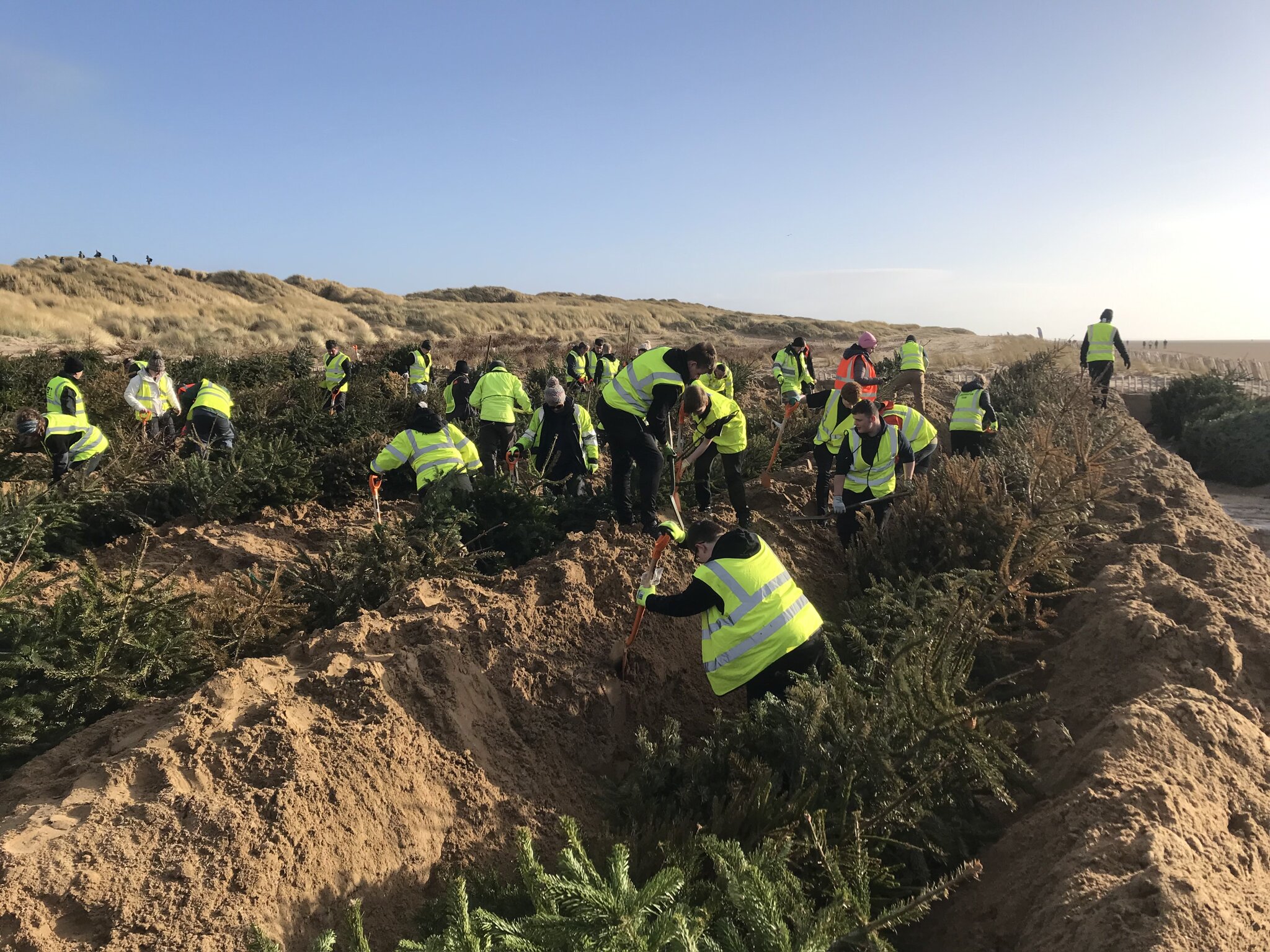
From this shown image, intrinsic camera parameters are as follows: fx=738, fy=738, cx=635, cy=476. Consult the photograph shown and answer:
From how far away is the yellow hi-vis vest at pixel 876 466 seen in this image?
6098mm

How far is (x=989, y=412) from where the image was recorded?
8477 millimetres

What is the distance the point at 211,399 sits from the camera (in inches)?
328

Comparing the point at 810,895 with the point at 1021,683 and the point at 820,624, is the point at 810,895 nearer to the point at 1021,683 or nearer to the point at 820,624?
the point at 820,624

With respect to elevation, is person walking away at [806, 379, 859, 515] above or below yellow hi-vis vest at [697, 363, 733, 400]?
below

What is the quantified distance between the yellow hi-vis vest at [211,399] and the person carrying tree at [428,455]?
11.3 ft

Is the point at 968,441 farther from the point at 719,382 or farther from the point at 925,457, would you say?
the point at 719,382

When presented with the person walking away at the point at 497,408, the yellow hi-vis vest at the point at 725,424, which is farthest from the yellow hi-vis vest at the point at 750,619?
the person walking away at the point at 497,408

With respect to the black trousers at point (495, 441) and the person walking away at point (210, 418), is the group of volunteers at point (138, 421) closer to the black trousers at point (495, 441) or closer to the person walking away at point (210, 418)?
the person walking away at point (210, 418)

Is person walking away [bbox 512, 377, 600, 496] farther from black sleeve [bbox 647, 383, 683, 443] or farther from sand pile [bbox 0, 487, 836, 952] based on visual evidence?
sand pile [bbox 0, 487, 836, 952]

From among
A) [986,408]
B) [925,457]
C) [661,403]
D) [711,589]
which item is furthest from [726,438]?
[986,408]

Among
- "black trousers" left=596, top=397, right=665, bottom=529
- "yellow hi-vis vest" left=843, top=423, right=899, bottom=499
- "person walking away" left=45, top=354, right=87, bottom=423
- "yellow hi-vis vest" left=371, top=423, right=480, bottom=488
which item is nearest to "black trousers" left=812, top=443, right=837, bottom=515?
"yellow hi-vis vest" left=843, top=423, right=899, bottom=499

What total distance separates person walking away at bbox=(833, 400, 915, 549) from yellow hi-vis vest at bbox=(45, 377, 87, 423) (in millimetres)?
7278

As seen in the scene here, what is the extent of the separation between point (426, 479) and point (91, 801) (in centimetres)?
360

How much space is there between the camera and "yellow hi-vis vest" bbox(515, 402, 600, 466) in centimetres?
743
